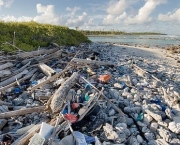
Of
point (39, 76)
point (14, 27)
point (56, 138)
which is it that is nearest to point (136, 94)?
point (56, 138)

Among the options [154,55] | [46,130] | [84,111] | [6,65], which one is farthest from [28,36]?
[46,130]

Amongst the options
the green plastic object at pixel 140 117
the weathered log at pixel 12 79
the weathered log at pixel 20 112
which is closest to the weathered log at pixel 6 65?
the weathered log at pixel 12 79

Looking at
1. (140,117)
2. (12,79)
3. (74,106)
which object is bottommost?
(140,117)

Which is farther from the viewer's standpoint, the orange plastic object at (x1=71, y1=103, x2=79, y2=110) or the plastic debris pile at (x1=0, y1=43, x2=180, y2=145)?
the orange plastic object at (x1=71, y1=103, x2=79, y2=110)

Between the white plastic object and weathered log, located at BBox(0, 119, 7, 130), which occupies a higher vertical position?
the white plastic object

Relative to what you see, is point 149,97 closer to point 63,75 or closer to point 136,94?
point 136,94

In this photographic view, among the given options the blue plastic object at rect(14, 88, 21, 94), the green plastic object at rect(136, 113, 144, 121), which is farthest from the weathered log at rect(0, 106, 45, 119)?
the green plastic object at rect(136, 113, 144, 121)

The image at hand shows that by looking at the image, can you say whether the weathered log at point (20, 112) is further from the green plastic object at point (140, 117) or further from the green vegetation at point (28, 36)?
the green vegetation at point (28, 36)

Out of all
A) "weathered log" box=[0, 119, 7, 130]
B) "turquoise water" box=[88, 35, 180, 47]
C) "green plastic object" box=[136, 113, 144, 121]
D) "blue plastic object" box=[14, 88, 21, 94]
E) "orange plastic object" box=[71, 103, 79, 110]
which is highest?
"orange plastic object" box=[71, 103, 79, 110]

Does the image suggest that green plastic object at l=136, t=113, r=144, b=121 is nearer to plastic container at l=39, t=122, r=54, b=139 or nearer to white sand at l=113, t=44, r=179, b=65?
plastic container at l=39, t=122, r=54, b=139

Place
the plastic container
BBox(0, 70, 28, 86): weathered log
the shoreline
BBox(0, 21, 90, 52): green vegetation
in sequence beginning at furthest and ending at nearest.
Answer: the shoreline → BBox(0, 21, 90, 52): green vegetation → BBox(0, 70, 28, 86): weathered log → the plastic container

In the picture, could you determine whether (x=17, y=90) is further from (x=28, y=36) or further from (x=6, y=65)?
(x=28, y=36)

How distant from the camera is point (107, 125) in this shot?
4.87 metres

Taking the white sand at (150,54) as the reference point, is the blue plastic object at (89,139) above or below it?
above
